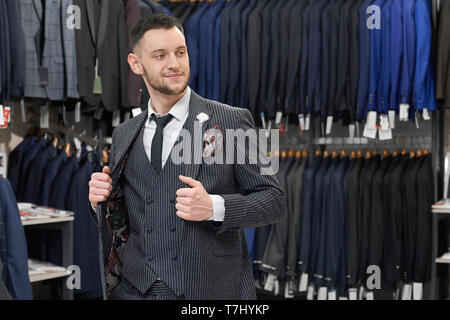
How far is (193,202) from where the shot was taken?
54.9 inches

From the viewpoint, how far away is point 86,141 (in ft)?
15.0

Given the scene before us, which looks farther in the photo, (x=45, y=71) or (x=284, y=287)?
(x=284, y=287)

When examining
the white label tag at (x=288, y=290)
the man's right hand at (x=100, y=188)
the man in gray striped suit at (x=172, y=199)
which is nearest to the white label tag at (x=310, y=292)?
the white label tag at (x=288, y=290)

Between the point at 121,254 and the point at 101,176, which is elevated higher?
the point at 101,176

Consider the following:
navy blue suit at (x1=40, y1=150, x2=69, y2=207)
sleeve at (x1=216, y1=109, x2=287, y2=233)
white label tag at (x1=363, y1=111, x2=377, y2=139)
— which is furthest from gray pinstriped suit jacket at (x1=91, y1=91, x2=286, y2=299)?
white label tag at (x1=363, y1=111, x2=377, y2=139)

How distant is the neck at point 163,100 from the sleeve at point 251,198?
7.7 inches

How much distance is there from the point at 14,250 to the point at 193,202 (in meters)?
1.77

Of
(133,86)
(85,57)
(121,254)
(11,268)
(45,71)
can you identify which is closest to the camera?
(121,254)

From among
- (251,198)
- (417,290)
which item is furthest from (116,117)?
(251,198)

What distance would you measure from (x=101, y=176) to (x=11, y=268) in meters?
1.49
